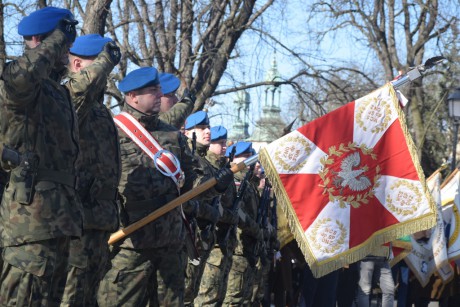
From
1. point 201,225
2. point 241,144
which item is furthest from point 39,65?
point 241,144

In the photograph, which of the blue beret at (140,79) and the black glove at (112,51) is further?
the blue beret at (140,79)

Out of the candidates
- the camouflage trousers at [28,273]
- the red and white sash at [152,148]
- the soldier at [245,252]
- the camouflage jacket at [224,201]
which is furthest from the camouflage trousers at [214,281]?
the camouflage trousers at [28,273]

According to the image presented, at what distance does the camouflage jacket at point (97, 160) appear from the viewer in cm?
630

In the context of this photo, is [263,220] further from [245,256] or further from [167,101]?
[167,101]

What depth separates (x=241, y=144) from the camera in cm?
1255

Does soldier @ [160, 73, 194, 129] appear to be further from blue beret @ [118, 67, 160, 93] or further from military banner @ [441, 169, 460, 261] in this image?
military banner @ [441, 169, 460, 261]

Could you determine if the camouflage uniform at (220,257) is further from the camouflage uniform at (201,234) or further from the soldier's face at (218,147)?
the camouflage uniform at (201,234)

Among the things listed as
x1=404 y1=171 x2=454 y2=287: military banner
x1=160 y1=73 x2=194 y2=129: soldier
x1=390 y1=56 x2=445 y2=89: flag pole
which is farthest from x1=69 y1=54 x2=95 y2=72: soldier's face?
x1=404 y1=171 x2=454 y2=287: military banner

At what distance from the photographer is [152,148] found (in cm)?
750

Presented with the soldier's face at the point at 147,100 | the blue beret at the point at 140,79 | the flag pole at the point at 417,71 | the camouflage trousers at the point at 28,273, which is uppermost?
the flag pole at the point at 417,71

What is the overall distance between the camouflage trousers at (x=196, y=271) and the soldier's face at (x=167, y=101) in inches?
45.4

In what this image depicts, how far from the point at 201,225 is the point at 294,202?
3.45 feet

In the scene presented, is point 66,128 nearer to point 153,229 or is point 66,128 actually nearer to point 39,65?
point 39,65

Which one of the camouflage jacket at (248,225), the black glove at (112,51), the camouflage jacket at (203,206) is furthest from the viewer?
the camouflage jacket at (248,225)
